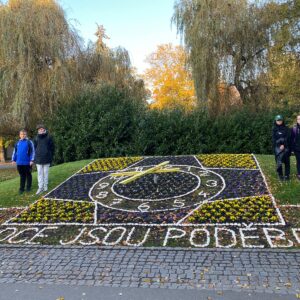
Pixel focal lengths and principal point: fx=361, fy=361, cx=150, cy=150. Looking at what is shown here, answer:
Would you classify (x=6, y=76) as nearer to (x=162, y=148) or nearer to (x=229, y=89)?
(x=162, y=148)

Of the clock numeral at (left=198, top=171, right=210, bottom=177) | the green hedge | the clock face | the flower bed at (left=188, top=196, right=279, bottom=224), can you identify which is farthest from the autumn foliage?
the flower bed at (left=188, top=196, right=279, bottom=224)

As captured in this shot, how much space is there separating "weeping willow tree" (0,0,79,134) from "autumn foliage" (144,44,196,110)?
15.0 meters

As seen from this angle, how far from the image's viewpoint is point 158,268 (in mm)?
5746

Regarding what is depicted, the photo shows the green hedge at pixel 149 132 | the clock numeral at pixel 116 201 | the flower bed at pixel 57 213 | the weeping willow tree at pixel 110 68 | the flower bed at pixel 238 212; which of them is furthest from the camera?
the weeping willow tree at pixel 110 68

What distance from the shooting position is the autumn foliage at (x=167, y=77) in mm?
32875

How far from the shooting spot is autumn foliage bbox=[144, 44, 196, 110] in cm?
3288

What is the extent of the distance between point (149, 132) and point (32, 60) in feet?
22.7

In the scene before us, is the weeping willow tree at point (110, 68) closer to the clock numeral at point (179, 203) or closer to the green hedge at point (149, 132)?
the green hedge at point (149, 132)

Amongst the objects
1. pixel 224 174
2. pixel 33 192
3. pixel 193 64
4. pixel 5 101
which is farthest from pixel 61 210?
pixel 193 64

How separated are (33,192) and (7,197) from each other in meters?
0.73

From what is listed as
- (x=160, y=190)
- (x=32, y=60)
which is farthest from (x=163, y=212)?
(x=32, y=60)

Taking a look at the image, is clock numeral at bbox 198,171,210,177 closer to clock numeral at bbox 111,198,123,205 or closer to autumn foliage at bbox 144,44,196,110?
clock numeral at bbox 111,198,123,205

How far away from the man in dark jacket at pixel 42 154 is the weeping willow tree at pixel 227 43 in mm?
10886

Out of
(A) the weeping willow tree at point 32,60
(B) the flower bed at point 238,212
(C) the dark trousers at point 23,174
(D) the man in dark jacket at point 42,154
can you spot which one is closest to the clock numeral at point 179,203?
(B) the flower bed at point 238,212
